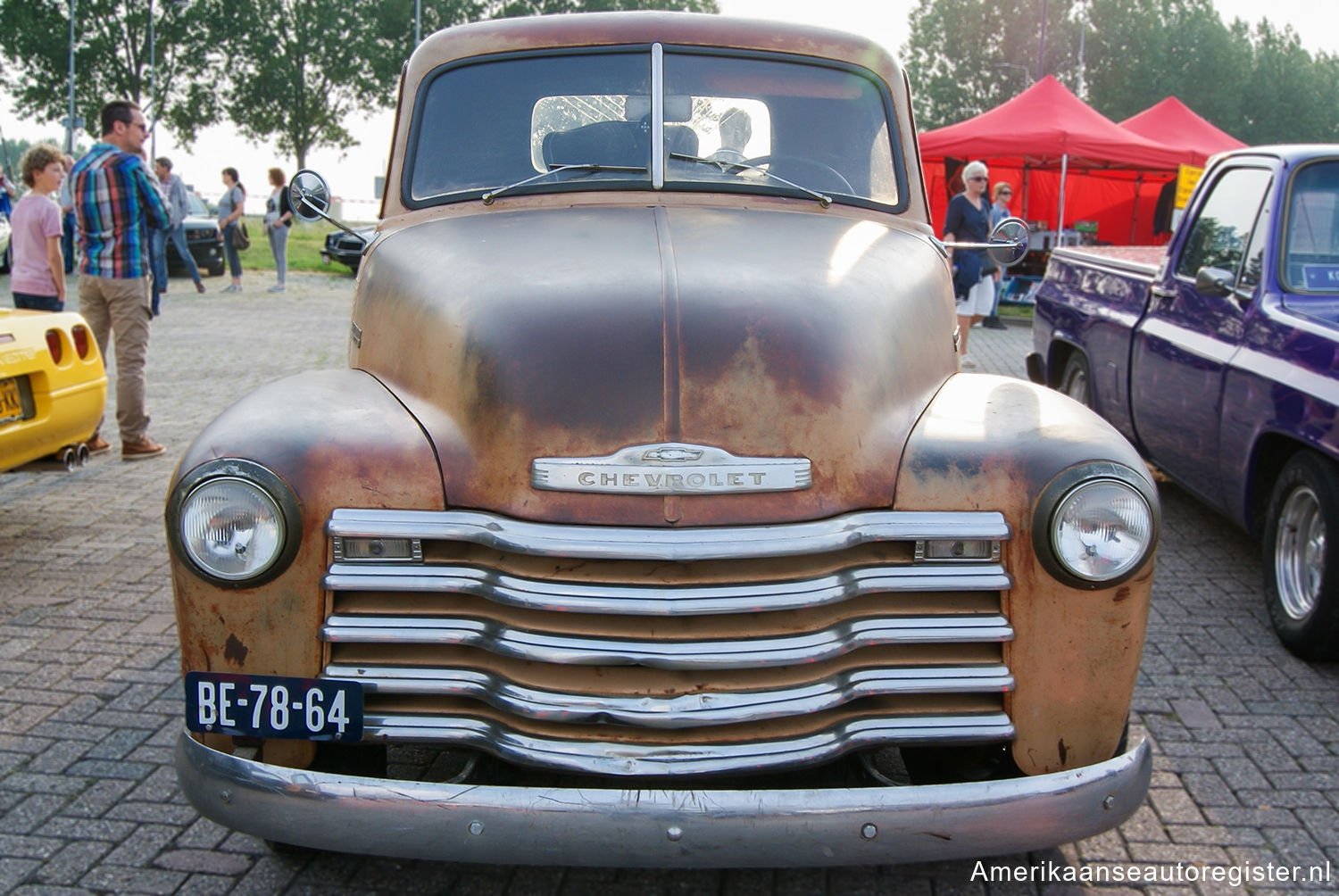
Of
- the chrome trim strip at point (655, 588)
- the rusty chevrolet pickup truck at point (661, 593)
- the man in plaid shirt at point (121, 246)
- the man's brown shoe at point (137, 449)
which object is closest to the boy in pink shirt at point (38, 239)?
the man in plaid shirt at point (121, 246)

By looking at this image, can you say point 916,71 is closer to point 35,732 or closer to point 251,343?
point 251,343

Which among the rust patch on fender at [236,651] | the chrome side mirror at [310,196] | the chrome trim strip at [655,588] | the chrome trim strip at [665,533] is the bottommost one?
the rust patch on fender at [236,651]

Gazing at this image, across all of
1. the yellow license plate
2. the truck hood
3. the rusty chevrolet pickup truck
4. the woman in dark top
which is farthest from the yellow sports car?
the woman in dark top

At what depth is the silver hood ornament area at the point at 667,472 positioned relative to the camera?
2.60 m

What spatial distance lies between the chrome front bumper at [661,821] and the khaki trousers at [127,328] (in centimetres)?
567

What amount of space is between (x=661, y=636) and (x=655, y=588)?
10cm

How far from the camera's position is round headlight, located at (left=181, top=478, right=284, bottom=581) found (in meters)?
2.59

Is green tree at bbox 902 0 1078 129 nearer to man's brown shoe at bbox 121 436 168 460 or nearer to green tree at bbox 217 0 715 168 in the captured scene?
green tree at bbox 217 0 715 168

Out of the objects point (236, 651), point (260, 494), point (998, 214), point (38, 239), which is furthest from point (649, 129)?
point (998, 214)

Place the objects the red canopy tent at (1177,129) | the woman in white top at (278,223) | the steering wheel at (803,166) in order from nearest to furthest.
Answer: the steering wheel at (803,166) → the woman in white top at (278,223) → the red canopy tent at (1177,129)

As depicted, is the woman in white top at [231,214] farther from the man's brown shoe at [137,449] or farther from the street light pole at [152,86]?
the street light pole at [152,86]

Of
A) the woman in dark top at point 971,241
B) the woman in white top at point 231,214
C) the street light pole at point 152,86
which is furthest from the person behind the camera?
the street light pole at point 152,86

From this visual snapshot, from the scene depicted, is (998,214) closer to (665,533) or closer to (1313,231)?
(1313,231)

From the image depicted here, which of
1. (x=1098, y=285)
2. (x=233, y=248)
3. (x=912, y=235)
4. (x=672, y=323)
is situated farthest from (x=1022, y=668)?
(x=233, y=248)
